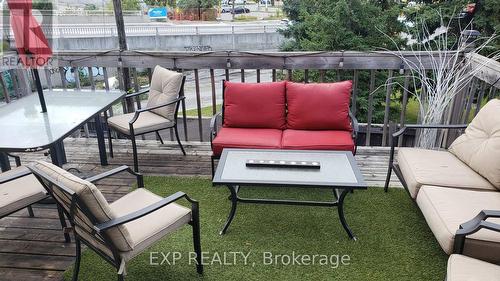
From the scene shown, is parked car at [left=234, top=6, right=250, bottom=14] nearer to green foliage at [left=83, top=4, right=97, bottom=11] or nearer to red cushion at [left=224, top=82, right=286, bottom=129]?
green foliage at [left=83, top=4, right=97, bottom=11]

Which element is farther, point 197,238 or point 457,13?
point 457,13

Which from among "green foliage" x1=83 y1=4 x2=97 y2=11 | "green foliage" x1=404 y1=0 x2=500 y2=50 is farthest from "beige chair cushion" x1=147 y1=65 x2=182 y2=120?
"green foliage" x1=83 y1=4 x2=97 y2=11

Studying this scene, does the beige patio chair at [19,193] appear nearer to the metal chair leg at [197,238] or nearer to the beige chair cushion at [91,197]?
the beige chair cushion at [91,197]

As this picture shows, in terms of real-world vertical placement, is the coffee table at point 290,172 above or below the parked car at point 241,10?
below

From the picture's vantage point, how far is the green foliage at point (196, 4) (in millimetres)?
22125

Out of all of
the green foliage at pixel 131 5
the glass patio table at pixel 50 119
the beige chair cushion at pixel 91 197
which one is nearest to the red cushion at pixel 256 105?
the glass patio table at pixel 50 119

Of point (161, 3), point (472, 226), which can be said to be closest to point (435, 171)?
point (472, 226)

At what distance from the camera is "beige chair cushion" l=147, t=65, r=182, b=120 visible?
356 centimetres

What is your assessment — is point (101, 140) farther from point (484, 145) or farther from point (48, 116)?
point (484, 145)

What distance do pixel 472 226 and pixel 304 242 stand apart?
41.8 inches

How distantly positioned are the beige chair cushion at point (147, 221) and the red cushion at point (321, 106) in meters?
1.61

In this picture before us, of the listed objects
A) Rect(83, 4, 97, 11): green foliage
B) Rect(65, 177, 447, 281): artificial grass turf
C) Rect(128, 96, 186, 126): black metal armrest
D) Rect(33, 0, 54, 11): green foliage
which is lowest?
Rect(65, 177, 447, 281): artificial grass turf

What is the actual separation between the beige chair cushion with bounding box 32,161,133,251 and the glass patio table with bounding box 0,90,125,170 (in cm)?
73

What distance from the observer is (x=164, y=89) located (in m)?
3.62
